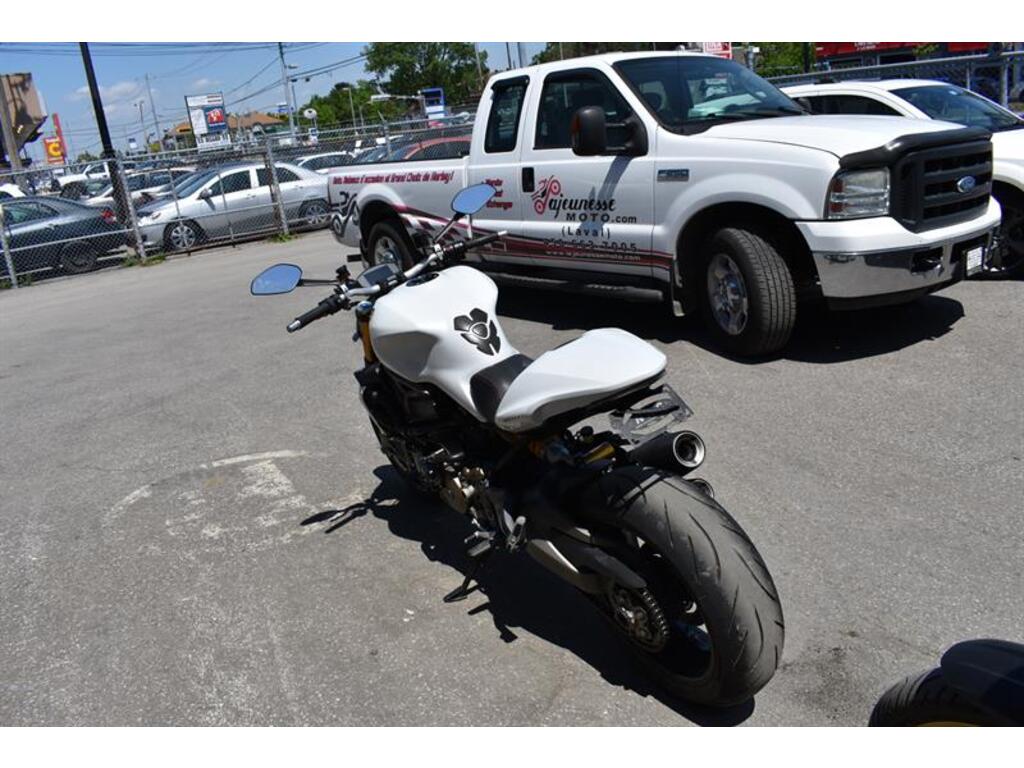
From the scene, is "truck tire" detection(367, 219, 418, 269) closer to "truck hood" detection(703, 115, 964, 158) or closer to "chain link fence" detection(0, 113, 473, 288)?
"truck hood" detection(703, 115, 964, 158)

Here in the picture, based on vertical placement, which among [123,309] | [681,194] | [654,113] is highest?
[654,113]

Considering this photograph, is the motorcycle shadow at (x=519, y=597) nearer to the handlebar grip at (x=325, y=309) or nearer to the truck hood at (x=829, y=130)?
the handlebar grip at (x=325, y=309)

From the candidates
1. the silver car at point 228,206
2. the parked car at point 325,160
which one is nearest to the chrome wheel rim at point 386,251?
the silver car at point 228,206

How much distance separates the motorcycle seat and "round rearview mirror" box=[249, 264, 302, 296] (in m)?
1.28

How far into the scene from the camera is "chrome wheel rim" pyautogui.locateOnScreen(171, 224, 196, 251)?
17.6 meters

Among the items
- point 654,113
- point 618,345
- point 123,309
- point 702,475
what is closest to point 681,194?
point 654,113

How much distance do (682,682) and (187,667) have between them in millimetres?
1905

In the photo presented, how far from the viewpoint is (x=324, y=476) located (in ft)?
17.3

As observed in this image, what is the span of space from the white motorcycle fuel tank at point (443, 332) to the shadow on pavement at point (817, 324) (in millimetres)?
3094

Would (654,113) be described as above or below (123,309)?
above

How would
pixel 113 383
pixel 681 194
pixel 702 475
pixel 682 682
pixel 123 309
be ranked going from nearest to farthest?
1. pixel 682 682
2. pixel 702 475
3. pixel 681 194
4. pixel 113 383
5. pixel 123 309

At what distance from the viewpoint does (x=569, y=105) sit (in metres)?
7.29

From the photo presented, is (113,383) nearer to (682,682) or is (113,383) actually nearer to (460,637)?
(460,637)

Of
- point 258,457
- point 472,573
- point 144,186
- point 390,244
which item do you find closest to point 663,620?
point 472,573
